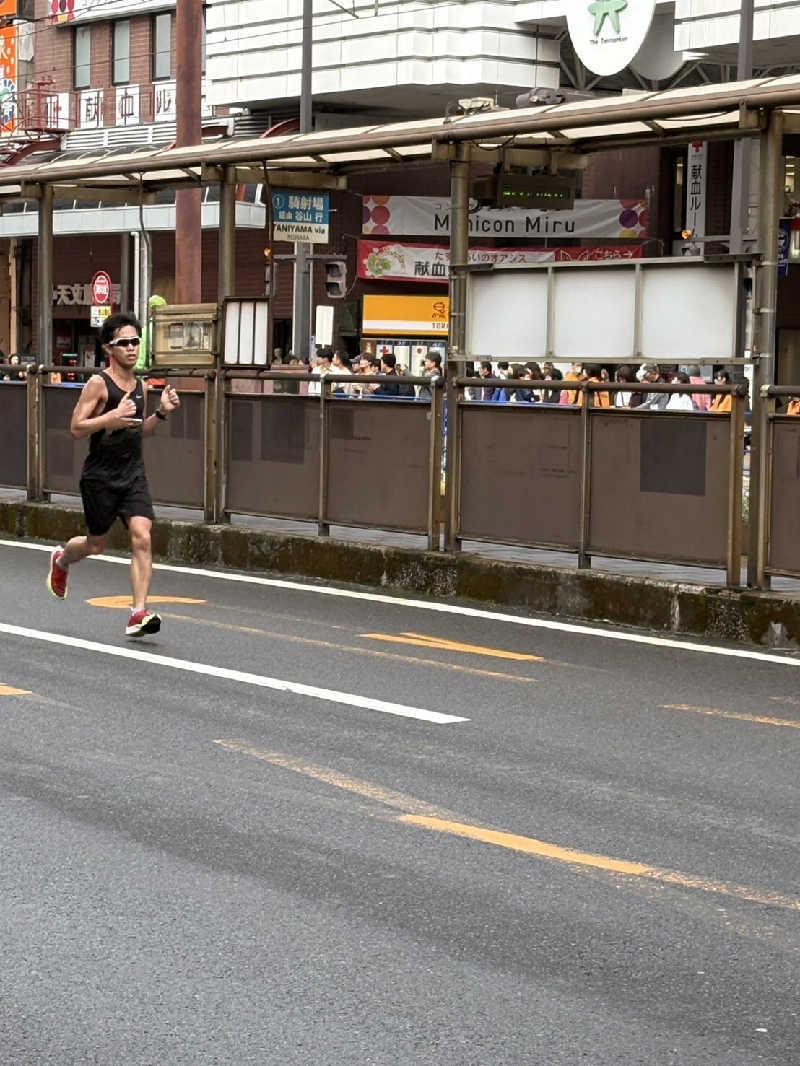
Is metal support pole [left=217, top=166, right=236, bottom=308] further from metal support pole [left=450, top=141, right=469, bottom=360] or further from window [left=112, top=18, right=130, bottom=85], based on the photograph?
window [left=112, top=18, right=130, bottom=85]

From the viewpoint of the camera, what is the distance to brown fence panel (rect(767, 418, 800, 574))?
39.1ft

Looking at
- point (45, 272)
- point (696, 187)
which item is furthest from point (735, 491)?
point (696, 187)

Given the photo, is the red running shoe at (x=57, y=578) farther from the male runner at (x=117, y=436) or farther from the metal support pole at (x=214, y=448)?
the metal support pole at (x=214, y=448)

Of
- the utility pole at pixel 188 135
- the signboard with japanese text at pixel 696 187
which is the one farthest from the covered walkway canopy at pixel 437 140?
the signboard with japanese text at pixel 696 187

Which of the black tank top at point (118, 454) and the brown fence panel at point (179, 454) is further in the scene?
the brown fence panel at point (179, 454)

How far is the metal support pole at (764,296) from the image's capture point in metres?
12.0

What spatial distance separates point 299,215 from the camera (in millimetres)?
16484

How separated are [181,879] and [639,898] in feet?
4.48

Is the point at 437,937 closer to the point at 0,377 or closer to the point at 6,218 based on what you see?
the point at 0,377

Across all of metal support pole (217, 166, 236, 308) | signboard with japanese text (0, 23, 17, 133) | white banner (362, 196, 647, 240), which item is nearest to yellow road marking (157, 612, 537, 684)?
A: metal support pole (217, 166, 236, 308)

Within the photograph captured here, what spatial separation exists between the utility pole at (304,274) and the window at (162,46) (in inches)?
323

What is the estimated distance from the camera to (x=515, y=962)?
18.4ft

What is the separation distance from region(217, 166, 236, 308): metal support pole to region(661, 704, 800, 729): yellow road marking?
276 inches

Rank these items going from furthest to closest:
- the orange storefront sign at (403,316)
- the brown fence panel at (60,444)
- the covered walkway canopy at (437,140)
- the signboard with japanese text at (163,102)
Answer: the signboard with japanese text at (163,102) → the orange storefront sign at (403,316) → the brown fence panel at (60,444) → the covered walkway canopy at (437,140)
